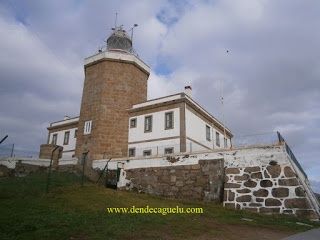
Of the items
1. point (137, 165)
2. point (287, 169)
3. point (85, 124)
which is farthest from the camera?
point (85, 124)

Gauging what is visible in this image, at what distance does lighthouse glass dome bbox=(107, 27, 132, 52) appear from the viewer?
3331cm

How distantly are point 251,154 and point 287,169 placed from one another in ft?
7.11

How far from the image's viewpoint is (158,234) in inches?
340

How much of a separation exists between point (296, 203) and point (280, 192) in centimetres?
99

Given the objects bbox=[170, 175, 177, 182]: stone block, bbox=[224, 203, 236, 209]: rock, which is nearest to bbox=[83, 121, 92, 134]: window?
bbox=[170, 175, 177, 182]: stone block

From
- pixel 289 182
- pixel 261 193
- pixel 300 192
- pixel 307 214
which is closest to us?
pixel 307 214

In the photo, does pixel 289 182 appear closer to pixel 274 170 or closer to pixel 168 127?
pixel 274 170

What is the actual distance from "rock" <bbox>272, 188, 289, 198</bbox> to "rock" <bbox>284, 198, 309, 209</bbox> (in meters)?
0.33

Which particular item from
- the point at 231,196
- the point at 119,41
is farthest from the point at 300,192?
the point at 119,41

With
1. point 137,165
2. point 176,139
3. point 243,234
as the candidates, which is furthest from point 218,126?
point 243,234

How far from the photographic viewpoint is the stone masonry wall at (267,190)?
1565cm

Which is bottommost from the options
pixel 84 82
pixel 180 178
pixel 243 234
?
pixel 243 234

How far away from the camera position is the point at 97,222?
380 inches

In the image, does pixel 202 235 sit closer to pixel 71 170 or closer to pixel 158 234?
pixel 158 234
